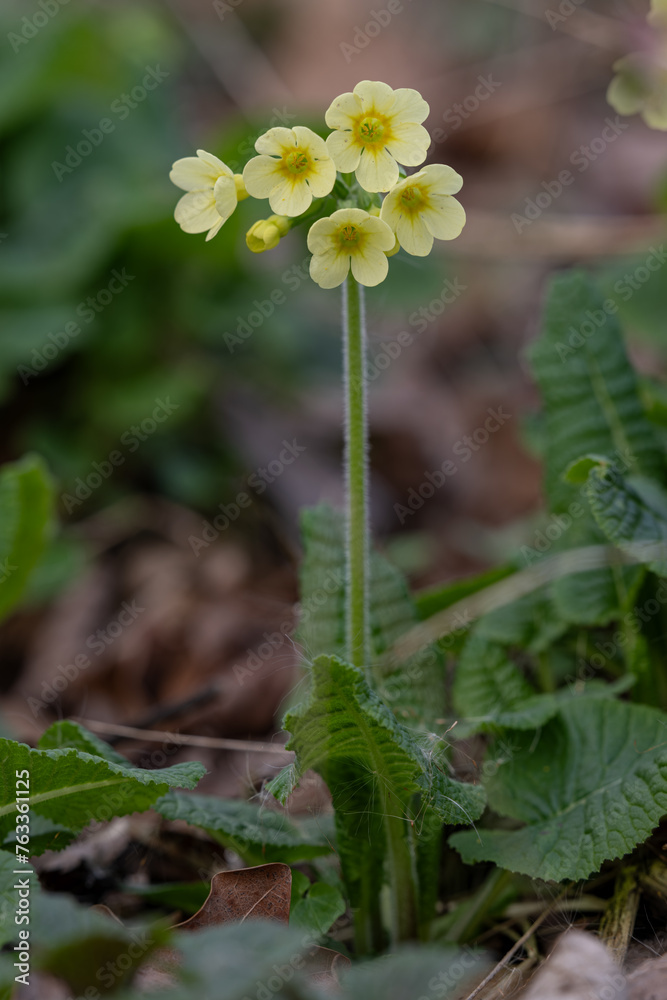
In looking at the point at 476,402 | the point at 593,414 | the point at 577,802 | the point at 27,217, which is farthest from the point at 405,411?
the point at 577,802

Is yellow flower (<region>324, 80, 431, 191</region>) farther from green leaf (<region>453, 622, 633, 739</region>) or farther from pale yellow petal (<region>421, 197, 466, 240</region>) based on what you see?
green leaf (<region>453, 622, 633, 739</region>)

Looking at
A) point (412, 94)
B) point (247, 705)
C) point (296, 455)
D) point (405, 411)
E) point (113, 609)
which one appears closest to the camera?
point (412, 94)

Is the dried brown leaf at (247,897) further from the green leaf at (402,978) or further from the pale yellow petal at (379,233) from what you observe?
the pale yellow petal at (379,233)

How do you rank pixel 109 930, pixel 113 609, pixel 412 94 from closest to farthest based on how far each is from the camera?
pixel 109 930 < pixel 412 94 < pixel 113 609

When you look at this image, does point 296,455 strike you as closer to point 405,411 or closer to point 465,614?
point 405,411
